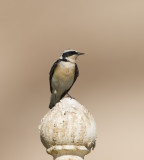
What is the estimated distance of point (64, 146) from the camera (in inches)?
125

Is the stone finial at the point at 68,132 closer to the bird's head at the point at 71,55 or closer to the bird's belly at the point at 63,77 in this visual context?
the bird's belly at the point at 63,77

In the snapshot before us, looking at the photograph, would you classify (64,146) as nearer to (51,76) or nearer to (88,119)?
(88,119)

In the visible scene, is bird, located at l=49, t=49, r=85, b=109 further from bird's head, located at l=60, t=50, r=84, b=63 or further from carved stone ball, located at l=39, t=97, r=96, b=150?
carved stone ball, located at l=39, t=97, r=96, b=150

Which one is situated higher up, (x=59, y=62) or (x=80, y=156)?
(x=59, y=62)

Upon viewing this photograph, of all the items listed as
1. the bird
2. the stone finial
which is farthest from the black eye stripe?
the stone finial

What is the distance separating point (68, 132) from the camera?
309cm

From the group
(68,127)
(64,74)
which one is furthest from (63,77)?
(68,127)

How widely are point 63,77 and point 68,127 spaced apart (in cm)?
515

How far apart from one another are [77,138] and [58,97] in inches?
222

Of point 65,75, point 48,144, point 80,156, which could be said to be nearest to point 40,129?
point 48,144

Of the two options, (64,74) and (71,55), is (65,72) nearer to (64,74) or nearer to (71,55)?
(64,74)

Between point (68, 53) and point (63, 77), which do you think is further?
point (68, 53)

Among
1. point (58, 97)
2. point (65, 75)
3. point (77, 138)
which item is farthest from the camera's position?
point (58, 97)

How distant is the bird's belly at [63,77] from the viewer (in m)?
8.22
